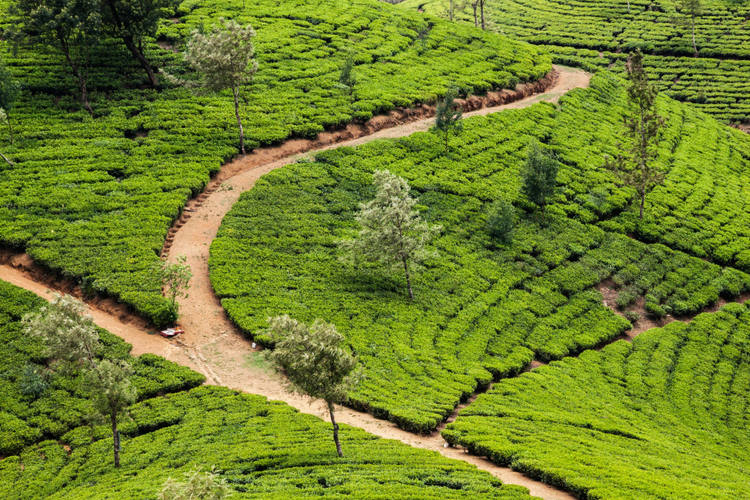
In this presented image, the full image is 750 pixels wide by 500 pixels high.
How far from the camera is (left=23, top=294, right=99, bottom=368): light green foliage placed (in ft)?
109

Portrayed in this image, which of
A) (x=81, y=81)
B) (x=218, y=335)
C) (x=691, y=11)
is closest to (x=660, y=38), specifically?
(x=691, y=11)

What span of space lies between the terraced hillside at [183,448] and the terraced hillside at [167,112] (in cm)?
779

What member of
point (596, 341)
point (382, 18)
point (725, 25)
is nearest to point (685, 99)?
point (725, 25)

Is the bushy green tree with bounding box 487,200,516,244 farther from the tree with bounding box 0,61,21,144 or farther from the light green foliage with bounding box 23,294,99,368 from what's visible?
the tree with bounding box 0,61,21,144

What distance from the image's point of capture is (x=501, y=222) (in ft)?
203

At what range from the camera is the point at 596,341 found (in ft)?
174

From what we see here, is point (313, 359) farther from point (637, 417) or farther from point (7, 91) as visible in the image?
point (7, 91)

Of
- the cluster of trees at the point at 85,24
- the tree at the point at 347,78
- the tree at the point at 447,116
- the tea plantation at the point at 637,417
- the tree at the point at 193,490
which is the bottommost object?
the tea plantation at the point at 637,417

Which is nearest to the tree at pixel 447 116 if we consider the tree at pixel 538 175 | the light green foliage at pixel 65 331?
the tree at pixel 538 175

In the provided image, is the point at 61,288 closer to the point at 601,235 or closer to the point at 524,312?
the point at 524,312

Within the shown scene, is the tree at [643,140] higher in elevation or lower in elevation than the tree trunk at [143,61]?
lower

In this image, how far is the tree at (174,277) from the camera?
4644 centimetres

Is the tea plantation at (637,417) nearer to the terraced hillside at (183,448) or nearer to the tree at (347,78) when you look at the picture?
the terraced hillside at (183,448)

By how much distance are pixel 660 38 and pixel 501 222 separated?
84.2m
